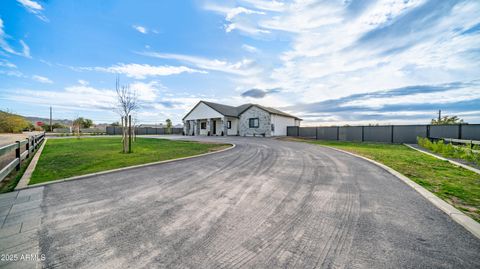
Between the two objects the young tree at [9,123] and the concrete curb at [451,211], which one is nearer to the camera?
the concrete curb at [451,211]

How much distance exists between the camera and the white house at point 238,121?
25.9 metres

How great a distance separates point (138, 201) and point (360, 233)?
389 cm

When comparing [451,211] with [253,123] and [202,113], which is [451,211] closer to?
[253,123]

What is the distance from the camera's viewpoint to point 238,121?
30.0 m

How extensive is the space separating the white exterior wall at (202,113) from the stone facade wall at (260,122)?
397 centimetres

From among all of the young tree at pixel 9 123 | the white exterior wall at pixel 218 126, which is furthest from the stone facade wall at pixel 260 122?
the young tree at pixel 9 123

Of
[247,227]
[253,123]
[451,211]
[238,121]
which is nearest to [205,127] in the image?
[238,121]

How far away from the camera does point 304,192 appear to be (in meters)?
3.99

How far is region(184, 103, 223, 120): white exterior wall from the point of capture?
1182 inches

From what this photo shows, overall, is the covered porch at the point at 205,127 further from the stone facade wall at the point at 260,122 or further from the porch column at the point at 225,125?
the stone facade wall at the point at 260,122

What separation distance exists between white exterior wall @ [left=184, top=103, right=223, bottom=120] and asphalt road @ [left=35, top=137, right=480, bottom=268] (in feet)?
84.1

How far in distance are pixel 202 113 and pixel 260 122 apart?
11.7 metres

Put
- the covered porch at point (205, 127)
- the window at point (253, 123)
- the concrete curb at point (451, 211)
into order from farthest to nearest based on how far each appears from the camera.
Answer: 1. the covered porch at point (205, 127)
2. the window at point (253, 123)
3. the concrete curb at point (451, 211)

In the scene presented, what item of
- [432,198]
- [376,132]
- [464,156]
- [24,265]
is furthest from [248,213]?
[376,132]
